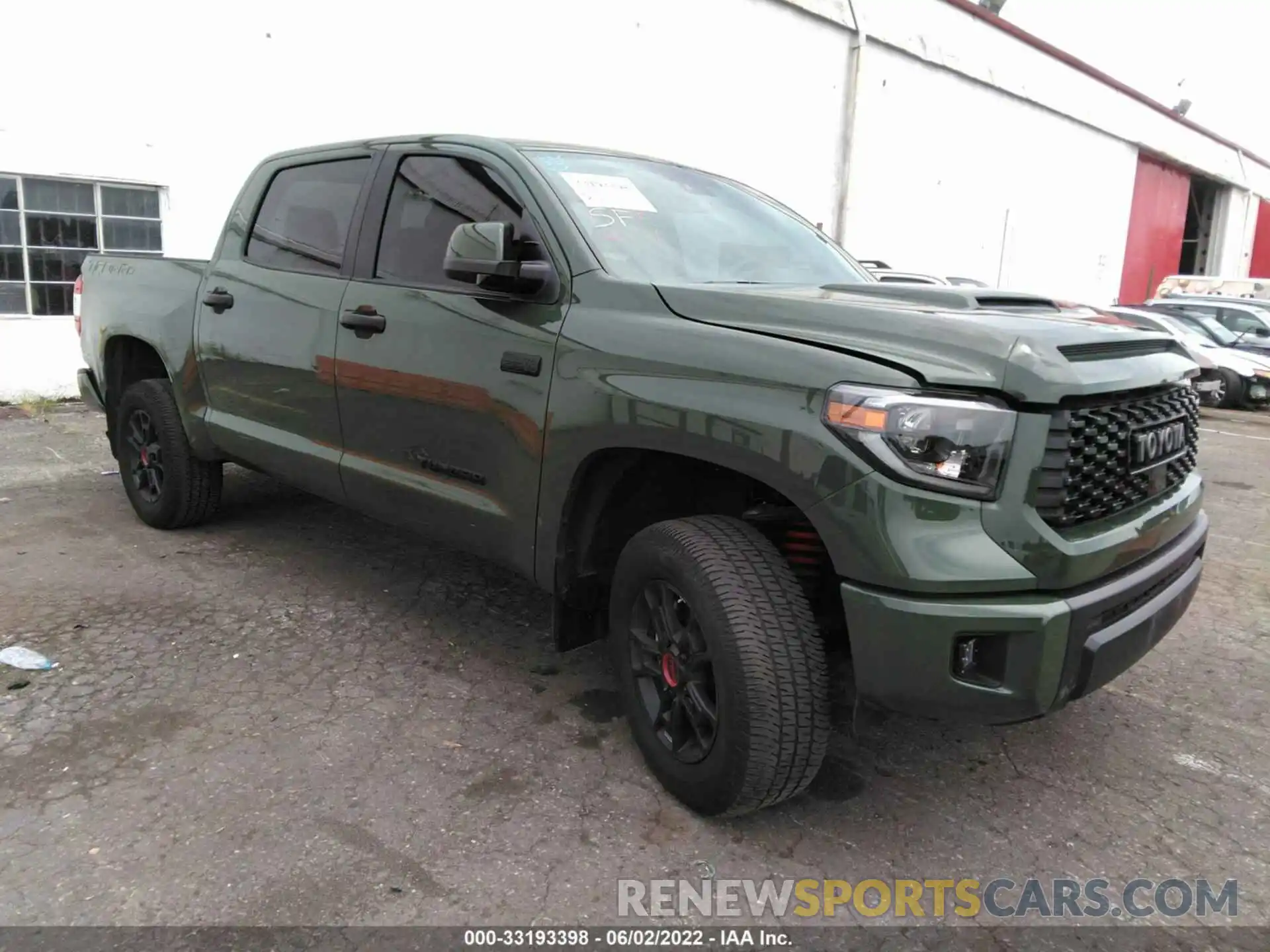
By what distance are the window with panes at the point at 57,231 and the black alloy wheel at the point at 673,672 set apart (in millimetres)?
7804

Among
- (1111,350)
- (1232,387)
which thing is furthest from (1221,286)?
(1111,350)

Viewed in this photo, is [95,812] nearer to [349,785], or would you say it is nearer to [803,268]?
[349,785]

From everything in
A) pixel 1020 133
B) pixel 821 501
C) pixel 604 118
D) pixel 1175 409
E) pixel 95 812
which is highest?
pixel 1020 133

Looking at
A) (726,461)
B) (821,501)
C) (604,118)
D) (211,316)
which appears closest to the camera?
(821,501)

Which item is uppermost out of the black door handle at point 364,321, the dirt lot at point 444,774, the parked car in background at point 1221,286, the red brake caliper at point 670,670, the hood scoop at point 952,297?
the parked car in background at point 1221,286

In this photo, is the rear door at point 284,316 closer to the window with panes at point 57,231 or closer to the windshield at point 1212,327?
the window with panes at point 57,231

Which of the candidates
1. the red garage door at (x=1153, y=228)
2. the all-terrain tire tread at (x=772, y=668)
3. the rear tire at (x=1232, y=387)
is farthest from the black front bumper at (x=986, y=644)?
the red garage door at (x=1153, y=228)

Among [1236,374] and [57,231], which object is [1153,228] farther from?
[57,231]

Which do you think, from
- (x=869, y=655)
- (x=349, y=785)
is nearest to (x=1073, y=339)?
(x=869, y=655)

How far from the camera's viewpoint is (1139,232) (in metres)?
26.2

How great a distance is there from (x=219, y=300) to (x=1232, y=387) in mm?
13186

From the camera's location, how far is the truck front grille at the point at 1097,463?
214cm

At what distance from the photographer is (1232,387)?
12.9m

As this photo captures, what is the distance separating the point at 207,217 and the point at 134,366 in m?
4.68
